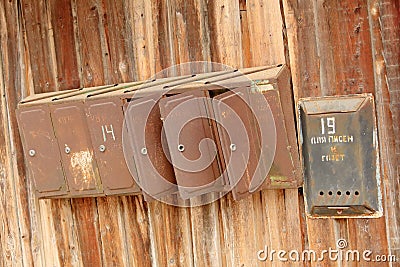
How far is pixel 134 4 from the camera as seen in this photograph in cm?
330

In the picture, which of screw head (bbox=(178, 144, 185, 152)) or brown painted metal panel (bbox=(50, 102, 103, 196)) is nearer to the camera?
screw head (bbox=(178, 144, 185, 152))

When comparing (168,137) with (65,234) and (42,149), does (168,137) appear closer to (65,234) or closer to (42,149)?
(42,149)

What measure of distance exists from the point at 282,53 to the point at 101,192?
40.8 inches

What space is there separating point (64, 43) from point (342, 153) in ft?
4.72

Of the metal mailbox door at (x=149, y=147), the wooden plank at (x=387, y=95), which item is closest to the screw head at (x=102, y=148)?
the metal mailbox door at (x=149, y=147)

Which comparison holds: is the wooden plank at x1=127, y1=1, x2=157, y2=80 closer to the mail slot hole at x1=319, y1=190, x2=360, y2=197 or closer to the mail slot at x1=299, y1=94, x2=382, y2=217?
the mail slot at x1=299, y1=94, x2=382, y2=217

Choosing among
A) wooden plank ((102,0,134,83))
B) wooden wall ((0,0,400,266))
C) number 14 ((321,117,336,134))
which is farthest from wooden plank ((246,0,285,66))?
wooden plank ((102,0,134,83))

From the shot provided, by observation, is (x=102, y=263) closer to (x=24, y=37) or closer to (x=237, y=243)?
(x=237, y=243)

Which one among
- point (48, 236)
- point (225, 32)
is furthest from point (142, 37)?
point (48, 236)

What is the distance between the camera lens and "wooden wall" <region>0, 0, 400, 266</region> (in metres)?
2.97

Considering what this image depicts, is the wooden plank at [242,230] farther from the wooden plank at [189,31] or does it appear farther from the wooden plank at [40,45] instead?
the wooden plank at [40,45]

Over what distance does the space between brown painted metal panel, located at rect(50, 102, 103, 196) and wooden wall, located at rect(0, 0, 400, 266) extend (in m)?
0.23

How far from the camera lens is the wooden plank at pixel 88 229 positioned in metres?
3.50

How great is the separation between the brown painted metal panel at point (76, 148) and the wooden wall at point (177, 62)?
23cm
